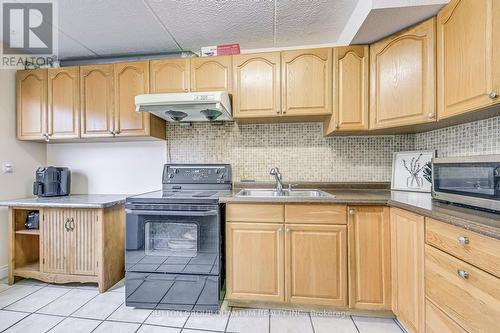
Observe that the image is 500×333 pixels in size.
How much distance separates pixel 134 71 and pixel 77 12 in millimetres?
544

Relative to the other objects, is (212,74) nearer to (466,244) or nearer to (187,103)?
(187,103)

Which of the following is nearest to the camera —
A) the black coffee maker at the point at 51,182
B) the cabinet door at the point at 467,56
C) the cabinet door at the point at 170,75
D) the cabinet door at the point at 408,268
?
the cabinet door at the point at 467,56

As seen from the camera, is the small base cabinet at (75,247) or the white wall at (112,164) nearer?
the small base cabinet at (75,247)

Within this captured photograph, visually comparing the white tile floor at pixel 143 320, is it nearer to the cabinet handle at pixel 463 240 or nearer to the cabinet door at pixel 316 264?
the cabinet door at pixel 316 264

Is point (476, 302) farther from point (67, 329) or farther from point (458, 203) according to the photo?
point (67, 329)

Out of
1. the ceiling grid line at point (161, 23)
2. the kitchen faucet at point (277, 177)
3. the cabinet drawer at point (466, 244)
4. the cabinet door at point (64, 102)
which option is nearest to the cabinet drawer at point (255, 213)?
the kitchen faucet at point (277, 177)

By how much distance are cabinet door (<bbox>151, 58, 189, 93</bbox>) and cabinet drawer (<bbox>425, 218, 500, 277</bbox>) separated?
6.62ft

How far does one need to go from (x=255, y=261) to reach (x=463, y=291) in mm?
1145

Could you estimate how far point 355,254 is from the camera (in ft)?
5.47

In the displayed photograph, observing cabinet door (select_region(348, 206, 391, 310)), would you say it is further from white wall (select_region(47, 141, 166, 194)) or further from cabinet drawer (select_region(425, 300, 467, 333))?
white wall (select_region(47, 141, 166, 194))

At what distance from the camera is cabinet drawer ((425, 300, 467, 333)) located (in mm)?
1073

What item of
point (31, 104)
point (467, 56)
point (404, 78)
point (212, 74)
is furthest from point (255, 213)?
point (31, 104)

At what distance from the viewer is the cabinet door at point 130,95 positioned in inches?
86.5

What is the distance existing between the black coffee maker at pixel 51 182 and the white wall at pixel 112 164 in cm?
20
